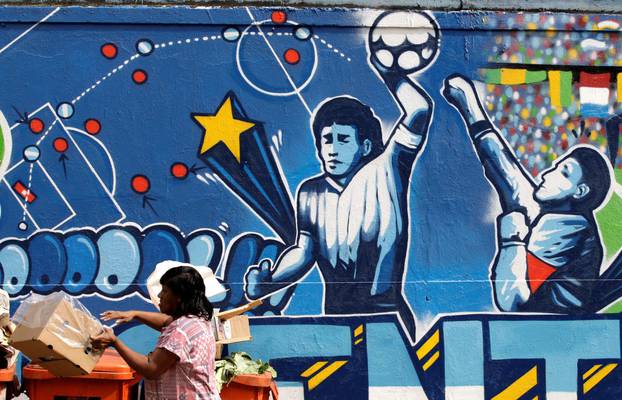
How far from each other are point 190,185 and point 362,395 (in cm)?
217

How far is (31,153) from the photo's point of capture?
798 cm

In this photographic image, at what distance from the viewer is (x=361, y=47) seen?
8.28m

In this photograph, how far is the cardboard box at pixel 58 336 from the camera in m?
5.51

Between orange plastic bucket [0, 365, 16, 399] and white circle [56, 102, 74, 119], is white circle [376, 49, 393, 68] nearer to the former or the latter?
white circle [56, 102, 74, 119]

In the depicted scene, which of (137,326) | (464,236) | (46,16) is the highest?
(46,16)

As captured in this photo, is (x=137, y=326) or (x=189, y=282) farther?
(x=137, y=326)

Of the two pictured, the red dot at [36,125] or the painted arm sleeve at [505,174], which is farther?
the painted arm sleeve at [505,174]

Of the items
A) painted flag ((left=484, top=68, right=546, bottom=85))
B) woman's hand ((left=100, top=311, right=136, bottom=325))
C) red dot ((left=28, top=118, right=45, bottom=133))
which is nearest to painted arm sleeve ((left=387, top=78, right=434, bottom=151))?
painted flag ((left=484, top=68, right=546, bottom=85))

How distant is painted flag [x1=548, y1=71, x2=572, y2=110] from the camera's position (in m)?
8.45

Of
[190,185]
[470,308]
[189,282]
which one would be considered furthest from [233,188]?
[189,282]

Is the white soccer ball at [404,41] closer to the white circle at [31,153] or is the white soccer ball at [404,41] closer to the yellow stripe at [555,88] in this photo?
the yellow stripe at [555,88]

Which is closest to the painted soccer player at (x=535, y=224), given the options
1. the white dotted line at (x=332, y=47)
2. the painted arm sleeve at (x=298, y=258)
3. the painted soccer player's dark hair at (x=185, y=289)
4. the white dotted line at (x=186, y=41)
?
the white dotted line at (x=332, y=47)

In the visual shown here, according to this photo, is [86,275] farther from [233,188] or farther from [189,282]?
[189,282]

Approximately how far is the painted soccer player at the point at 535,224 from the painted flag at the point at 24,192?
135 inches
